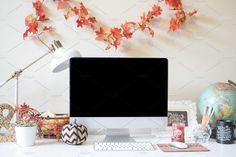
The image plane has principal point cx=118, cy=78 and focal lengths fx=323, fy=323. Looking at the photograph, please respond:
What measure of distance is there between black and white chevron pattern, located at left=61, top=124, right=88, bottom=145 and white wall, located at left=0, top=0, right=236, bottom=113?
0.38 meters

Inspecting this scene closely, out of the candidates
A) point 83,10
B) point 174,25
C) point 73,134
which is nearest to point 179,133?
point 73,134

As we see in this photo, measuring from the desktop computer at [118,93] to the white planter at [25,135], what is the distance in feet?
0.69

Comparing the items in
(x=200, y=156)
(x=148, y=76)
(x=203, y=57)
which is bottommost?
(x=200, y=156)

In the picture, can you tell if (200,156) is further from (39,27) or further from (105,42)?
(39,27)

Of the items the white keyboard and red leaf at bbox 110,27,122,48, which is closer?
the white keyboard

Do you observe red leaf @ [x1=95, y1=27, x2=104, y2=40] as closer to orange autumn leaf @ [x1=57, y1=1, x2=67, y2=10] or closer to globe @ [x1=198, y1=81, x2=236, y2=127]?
orange autumn leaf @ [x1=57, y1=1, x2=67, y2=10]

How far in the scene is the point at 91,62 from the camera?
1633 millimetres

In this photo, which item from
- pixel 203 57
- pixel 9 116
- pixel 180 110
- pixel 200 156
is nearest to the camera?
pixel 200 156

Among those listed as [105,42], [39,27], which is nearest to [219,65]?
[105,42]

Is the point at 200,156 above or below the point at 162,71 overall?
below

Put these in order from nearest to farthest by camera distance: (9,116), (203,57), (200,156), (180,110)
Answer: (200,156) < (9,116) < (180,110) < (203,57)

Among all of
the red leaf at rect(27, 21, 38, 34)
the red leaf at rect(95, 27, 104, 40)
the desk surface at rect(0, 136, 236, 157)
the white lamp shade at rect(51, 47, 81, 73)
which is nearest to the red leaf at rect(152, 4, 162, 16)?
the red leaf at rect(95, 27, 104, 40)

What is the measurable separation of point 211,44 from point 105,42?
654 mm

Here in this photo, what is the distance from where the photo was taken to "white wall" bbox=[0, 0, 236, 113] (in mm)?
1879
